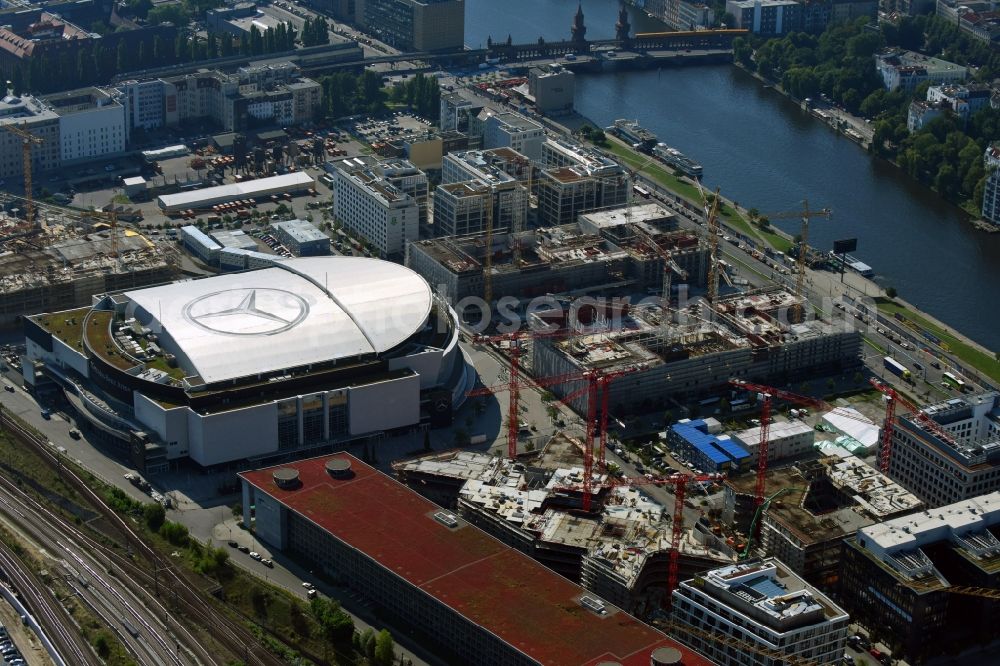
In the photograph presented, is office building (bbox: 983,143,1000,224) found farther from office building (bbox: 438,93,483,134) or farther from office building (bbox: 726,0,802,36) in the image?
office building (bbox: 726,0,802,36)

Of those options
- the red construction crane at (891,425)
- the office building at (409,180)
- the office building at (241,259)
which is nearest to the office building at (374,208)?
the office building at (409,180)

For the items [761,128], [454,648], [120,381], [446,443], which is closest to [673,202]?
[761,128]

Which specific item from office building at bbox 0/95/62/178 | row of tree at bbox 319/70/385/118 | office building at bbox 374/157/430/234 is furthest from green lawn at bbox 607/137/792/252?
office building at bbox 0/95/62/178

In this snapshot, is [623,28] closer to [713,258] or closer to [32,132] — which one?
[713,258]

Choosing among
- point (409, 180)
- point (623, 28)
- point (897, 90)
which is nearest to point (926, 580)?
point (409, 180)

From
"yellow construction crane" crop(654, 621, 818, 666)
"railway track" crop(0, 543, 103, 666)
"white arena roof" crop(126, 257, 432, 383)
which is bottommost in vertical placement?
"railway track" crop(0, 543, 103, 666)
